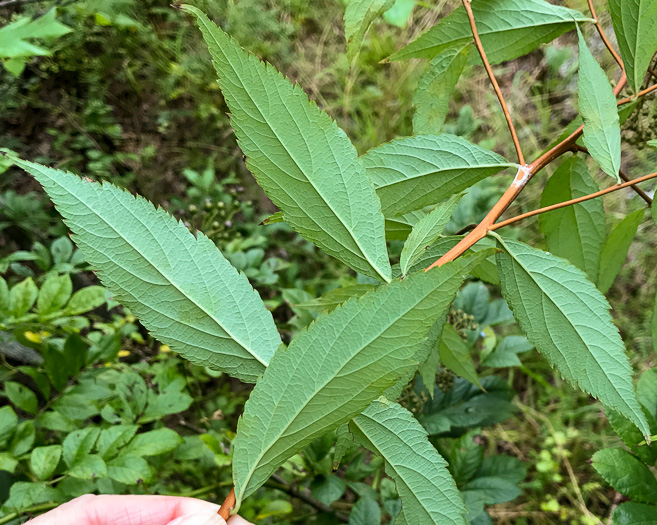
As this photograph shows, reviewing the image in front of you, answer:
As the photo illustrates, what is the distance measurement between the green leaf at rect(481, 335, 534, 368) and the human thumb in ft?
3.25

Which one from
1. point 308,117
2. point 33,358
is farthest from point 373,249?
point 33,358

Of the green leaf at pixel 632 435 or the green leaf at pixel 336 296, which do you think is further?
the green leaf at pixel 632 435

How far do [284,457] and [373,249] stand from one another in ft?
0.73

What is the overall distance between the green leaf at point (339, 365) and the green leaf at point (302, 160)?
0.12m

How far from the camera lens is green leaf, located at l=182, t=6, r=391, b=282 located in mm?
442

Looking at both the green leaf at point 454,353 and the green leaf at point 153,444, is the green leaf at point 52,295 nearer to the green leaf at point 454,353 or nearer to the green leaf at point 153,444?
the green leaf at point 153,444

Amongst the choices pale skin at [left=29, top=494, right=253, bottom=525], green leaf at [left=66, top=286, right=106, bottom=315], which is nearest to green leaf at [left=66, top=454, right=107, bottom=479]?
pale skin at [left=29, top=494, right=253, bottom=525]

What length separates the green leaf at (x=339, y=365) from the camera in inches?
14.2

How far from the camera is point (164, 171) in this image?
2.46 metres

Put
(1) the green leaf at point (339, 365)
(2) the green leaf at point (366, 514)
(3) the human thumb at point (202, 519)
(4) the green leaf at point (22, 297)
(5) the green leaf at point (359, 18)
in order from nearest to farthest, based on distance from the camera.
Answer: (1) the green leaf at point (339, 365), (3) the human thumb at point (202, 519), (5) the green leaf at point (359, 18), (2) the green leaf at point (366, 514), (4) the green leaf at point (22, 297)

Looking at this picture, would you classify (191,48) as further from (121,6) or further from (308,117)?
(308,117)

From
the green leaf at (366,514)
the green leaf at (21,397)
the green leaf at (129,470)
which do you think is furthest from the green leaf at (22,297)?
the green leaf at (366,514)

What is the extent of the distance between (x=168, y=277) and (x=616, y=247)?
87 centimetres

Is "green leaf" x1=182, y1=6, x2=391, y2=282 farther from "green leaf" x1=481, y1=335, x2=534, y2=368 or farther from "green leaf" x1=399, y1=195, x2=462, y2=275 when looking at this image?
"green leaf" x1=481, y1=335, x2=534, y2=368
